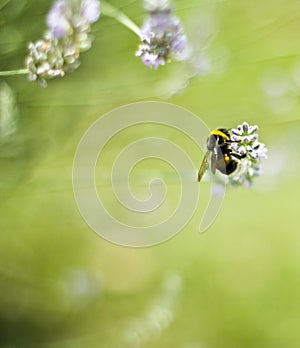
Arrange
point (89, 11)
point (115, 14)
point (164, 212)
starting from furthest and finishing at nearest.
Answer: point (164, 212), point (115, 14), point (89, 11)

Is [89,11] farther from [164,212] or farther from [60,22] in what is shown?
[164,212]

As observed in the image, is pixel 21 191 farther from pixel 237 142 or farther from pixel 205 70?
pixel 237 142

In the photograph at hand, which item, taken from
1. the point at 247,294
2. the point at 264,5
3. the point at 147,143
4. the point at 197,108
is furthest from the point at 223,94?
the point at 247,294

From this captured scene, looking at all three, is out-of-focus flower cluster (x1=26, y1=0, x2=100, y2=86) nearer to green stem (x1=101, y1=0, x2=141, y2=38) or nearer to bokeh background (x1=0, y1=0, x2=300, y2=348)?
green stem (x1=101, y1=0, x2=141, y2=38)

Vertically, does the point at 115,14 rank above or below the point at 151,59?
above

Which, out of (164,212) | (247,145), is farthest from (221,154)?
(164,212)

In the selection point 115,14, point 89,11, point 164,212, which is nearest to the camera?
point 89,11

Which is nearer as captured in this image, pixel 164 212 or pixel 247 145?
pixel 247 145
